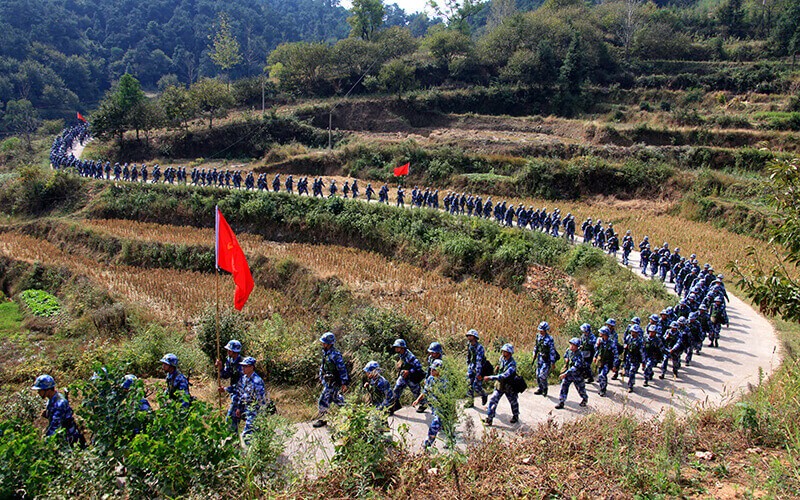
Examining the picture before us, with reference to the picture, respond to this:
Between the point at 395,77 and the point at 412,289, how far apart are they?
36.0m

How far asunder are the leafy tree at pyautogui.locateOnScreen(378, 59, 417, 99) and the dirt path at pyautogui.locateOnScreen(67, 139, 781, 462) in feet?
132

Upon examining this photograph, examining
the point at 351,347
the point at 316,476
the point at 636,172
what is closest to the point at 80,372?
the point at 351,347

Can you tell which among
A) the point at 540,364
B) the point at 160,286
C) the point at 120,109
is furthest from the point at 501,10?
the point at 540,364

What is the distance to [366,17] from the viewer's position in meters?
66.9

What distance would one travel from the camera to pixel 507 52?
181 ft

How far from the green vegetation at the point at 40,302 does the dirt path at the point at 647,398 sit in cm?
1260

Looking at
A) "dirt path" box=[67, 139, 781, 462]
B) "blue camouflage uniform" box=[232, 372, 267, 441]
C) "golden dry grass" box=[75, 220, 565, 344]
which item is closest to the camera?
"blue camouflage uniform" box=[232, 372, 267, 441]

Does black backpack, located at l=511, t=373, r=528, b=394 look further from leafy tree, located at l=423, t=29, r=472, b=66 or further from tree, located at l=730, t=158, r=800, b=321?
leafy tree, located at l=423, t=29, r=472, b=66

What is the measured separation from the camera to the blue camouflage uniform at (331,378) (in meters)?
8.59

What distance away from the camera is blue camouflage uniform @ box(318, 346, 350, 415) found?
8.59m

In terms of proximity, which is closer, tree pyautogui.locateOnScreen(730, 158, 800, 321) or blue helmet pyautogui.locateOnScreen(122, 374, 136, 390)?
blue helmet pyautogui.locateOnScreen(122, 374, 136, 390)

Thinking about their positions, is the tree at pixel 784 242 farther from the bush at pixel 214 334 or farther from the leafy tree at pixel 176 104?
the leafy tree at pixel 176 104

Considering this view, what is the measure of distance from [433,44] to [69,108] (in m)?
56.7

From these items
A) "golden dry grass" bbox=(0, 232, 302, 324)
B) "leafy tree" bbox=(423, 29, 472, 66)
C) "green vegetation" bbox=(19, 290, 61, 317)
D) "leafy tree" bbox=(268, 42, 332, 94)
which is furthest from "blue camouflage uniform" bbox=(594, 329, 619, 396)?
"leafy tree" bbox=(423, 29, 472, 66)
